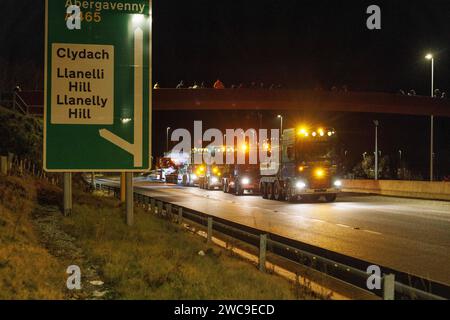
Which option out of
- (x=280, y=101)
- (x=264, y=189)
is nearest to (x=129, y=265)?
(x=264, y=189)

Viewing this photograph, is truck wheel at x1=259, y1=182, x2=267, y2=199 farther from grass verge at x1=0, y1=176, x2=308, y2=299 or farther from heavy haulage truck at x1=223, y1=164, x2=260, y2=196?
grass verge at x1=0, y1=176, x2=308, y2=299

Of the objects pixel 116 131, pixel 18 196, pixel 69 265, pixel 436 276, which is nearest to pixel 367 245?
pixel 436 276

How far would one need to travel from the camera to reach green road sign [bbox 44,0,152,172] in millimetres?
14031

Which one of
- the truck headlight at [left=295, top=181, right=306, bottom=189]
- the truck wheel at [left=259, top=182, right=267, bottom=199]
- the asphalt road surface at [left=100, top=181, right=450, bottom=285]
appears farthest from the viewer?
the truck wheel at [left=259, top=182, right=267, bottom=199]

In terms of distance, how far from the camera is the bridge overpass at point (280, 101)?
51094 millimetres

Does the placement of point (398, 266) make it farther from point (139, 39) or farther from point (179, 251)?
point (139, 39)

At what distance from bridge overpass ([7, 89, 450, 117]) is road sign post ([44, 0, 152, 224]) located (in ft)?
118

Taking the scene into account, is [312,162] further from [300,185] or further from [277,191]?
[277,191]

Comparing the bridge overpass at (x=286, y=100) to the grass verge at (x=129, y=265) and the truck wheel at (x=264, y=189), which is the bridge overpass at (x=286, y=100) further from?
the grass verge at (x=129, y=265)

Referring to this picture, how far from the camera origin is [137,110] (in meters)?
14.6

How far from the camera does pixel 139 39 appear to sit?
14.5m

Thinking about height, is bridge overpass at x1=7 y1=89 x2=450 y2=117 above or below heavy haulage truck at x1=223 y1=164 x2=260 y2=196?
above

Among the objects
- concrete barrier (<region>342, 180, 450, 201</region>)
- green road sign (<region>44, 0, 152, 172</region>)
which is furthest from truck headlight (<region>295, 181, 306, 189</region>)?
green road sign (<region>44, 0, 152, 172</region>)
